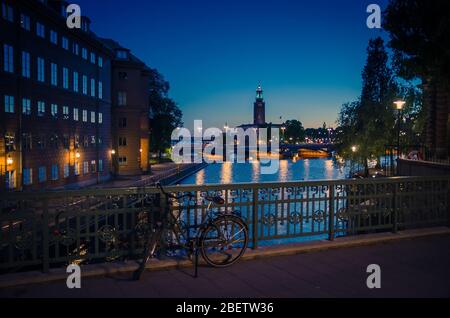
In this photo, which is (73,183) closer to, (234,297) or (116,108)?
(116,108)

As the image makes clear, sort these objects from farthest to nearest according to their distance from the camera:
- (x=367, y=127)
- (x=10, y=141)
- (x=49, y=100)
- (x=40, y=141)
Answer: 1. (x=367, y=127)
2. (x=49, y=100)
3. (x=40, y=141)
4. (x=10, y=141)

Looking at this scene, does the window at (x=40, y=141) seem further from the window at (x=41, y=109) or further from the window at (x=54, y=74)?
the window at (x=54, y=74)

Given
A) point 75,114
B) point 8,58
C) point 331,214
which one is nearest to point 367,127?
point 75,114

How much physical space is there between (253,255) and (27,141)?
94.5ft

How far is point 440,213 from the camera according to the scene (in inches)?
348

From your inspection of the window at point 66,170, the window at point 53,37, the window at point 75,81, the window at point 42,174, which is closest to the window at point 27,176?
the window at point 42,174

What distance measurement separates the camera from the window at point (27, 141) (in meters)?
29.8

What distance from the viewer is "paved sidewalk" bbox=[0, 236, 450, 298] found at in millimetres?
4930

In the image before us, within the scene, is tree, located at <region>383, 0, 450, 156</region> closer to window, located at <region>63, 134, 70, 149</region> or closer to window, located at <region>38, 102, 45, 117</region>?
window, located at <region>38, 102, 45, 117</region>

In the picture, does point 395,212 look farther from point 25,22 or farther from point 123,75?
point 123,75

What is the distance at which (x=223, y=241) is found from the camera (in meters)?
6.10

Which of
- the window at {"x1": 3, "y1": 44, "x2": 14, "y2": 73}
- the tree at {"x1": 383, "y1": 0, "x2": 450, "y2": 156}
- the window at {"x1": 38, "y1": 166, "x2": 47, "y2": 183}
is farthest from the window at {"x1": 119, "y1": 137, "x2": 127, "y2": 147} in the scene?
the tree at {"x1": 383, "y1": 0, "x2": 450, "y2": 156}

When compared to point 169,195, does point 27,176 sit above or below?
below
